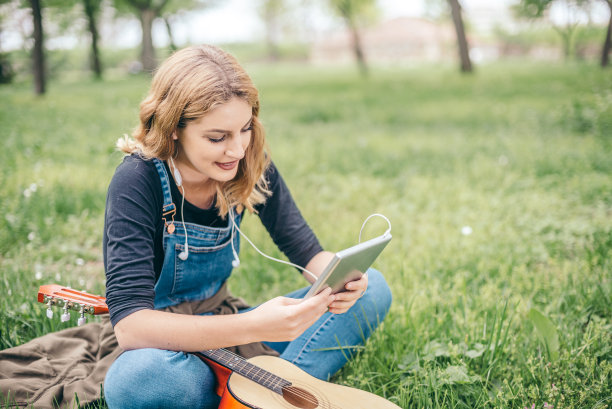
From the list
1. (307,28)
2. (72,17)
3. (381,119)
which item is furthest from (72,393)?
(307,28)

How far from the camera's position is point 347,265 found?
1482 millimetres

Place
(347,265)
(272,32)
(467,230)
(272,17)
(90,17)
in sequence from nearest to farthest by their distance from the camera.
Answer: (347,265), (467,230), (90,17), (272,17), (272,32)

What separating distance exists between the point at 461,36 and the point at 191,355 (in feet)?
47.3

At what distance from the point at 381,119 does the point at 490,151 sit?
3002 millimetres

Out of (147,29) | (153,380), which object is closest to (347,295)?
(153,380)

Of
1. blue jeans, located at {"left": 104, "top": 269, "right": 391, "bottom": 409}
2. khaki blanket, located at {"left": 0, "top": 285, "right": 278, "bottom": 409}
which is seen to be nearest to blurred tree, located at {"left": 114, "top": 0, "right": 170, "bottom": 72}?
khaki blanket, located at {"left": 0, "top": 285, "right": 278, "bottom": 409}

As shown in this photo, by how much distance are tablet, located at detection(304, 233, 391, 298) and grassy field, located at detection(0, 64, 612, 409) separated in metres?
0.57

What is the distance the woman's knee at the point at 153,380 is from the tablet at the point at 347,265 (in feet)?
1.59

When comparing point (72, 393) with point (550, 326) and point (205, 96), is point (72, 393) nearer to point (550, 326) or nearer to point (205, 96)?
point (205, 96)

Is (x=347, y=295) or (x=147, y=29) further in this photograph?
(x=147, y=29)

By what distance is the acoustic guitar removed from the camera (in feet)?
5.10

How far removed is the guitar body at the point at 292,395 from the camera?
60.4 inches

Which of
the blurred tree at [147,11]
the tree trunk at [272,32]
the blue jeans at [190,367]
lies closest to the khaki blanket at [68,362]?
the blue jeans at [190,367]

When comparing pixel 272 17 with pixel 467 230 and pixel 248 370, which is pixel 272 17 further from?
pixel 248 370
